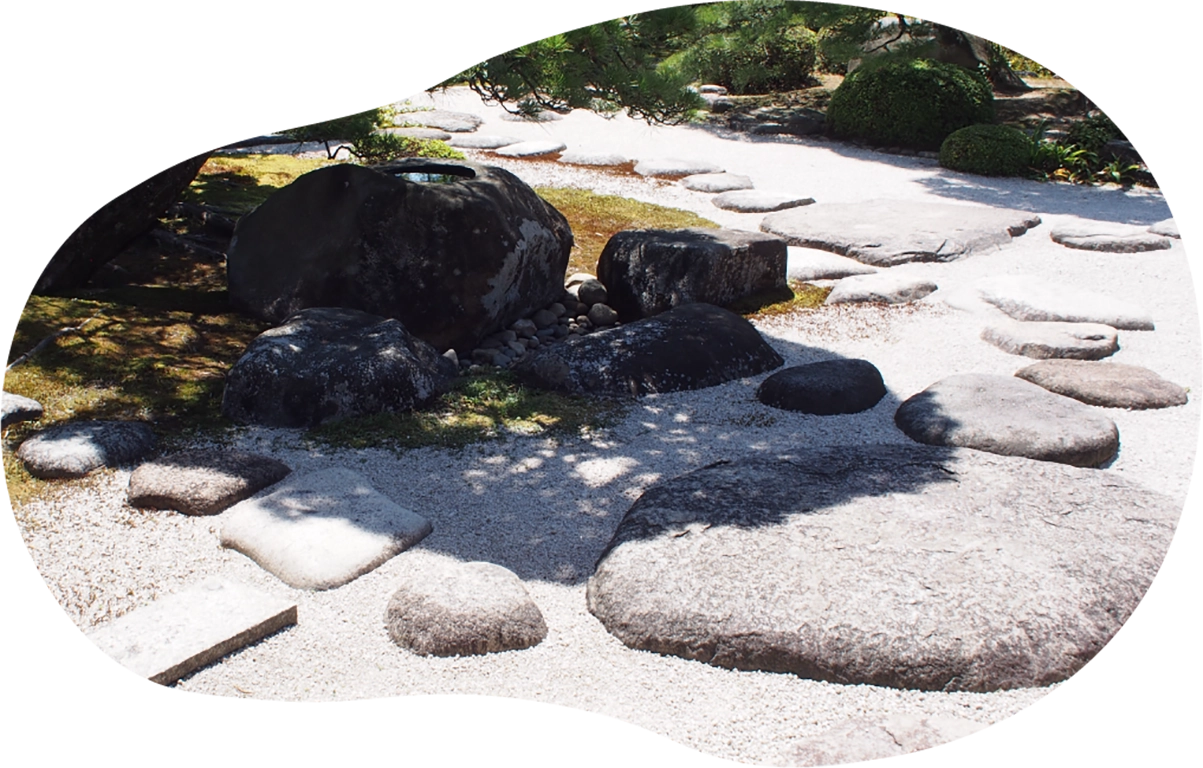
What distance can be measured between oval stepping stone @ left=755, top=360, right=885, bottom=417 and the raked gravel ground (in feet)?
0.25

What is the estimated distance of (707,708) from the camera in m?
2.76

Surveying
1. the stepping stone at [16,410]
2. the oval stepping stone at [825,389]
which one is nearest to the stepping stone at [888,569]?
the oval stepping stone at [825,389]

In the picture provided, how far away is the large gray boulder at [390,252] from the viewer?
5.59 meters

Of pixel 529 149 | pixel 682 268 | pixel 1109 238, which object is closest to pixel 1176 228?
pixel 1109 238

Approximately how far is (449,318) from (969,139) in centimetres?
767

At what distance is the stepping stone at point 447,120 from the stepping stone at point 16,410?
8.68 m

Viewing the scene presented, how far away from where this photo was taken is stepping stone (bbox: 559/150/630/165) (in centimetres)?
1112

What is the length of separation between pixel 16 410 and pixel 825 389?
389 cm

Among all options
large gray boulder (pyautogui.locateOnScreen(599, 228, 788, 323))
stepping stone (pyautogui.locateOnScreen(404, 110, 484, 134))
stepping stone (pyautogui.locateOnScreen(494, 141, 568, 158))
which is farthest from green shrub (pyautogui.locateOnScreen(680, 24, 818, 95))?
large gray boulder (pyautogui.locateOnScreen(599, 228, 788, 323))

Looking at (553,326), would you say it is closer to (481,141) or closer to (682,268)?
(682,268)

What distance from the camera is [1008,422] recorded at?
4445mm

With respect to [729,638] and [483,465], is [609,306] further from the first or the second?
[729,638]

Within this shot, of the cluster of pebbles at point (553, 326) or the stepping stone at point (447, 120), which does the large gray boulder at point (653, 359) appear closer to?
the cluster of pebbles at point (553, 326)

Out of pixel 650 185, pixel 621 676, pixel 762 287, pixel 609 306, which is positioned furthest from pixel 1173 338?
pixel 650 185
